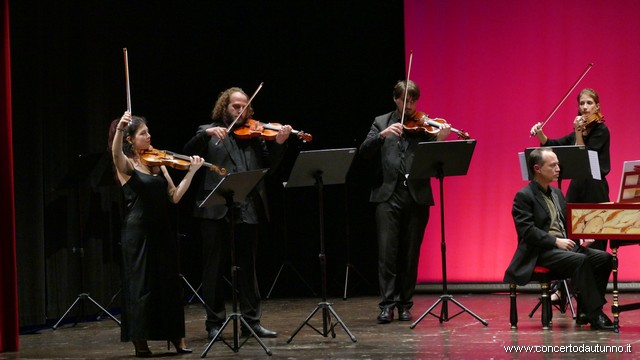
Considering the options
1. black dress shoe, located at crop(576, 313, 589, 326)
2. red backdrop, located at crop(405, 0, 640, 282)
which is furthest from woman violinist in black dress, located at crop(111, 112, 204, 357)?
red backdrop, located at crop(405, 0, 640, 282)

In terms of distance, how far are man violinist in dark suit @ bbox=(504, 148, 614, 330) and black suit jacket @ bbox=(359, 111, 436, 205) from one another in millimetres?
738

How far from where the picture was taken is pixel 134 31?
25.8ft

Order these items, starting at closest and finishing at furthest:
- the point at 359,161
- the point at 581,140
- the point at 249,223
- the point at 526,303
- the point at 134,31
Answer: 1. the point at 249,223
2. the point at 581,140
3. the point at 526,303
4. the point at 134,31
5. the point at 359,161

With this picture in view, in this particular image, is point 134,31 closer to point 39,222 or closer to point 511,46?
point 39,222

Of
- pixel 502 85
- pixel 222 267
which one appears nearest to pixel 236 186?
pixel 222 267

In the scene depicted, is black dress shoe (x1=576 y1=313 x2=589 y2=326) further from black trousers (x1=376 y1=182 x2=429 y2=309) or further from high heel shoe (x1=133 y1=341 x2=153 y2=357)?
high heel shoe (x1=133 y1=341 x2=153 y2=357)

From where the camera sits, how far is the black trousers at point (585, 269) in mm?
5633

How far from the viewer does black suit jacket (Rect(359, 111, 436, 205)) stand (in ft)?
20.9

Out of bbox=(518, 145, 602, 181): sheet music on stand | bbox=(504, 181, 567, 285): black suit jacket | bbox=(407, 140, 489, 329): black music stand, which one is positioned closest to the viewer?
bbox=(504, 181, 567, 285): black suit jacket

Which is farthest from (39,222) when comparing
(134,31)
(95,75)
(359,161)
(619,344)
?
(619,344)

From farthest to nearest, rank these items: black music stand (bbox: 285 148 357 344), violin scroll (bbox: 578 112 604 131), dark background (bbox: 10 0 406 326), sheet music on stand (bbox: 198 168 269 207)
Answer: dark background (bbox: 10 0 406 326) < violin scroll (bbox: 578 112 604 131) < black music stand (bbox: 285 148 357 344) < sheet music on stand (bbox: 198 168 269 207)

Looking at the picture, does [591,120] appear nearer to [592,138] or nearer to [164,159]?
[592,138]

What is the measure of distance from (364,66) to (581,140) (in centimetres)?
237

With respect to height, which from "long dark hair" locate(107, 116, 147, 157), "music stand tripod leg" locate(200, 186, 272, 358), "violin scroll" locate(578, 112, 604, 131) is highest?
"violin scroll" locate(578, 112, 604, 131)
